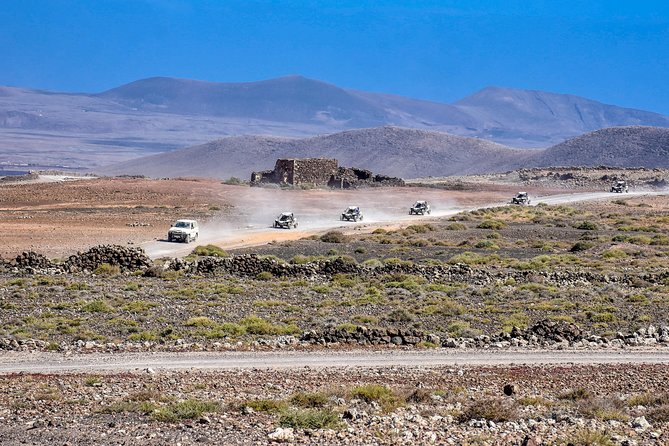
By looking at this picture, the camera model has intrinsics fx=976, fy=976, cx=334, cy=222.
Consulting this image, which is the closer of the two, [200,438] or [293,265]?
A: [200,438]

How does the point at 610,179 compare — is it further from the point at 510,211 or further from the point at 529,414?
the point at 529,414

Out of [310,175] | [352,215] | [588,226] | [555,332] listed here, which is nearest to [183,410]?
[555,332]

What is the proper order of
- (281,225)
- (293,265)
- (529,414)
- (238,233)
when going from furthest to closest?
(281,225), (238,233), (293,265), (529,414)

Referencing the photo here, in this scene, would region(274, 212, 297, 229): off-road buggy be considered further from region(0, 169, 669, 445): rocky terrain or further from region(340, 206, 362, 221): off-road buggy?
region(340, 206, 362, 221): off-road buggy

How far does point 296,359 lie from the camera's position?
21469 mm

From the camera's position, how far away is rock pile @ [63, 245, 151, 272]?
3744cm

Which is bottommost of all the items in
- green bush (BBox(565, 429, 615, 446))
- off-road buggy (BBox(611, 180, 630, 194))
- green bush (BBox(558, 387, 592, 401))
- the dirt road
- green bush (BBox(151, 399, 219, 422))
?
the dirt road

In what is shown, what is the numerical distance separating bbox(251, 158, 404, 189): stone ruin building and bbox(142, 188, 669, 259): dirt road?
4469mm

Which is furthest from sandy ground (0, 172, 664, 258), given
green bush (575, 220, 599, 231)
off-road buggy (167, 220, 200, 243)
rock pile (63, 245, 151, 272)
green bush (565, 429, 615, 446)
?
green bush (565, 429, 615, 446)

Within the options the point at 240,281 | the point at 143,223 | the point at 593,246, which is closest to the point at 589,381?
the point at 240,281

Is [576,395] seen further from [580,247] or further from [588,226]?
[588,226]

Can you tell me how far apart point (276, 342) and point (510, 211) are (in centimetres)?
6155

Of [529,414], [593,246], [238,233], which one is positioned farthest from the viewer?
[238,233]

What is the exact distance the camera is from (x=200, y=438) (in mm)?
13875
